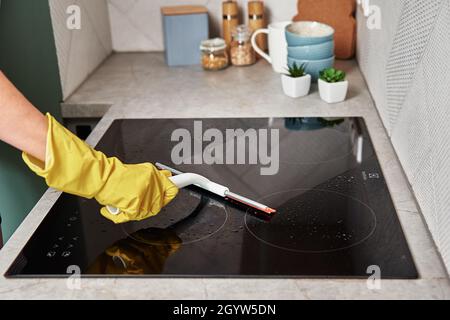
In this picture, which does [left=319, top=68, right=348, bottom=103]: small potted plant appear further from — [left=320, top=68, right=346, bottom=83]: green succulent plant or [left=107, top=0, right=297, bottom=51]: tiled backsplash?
[left=107, top=0, right=297, bottom=51]: tiled backsplash

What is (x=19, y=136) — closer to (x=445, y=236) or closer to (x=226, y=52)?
(x=445, y=236)

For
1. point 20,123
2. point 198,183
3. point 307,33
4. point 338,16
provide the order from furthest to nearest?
Result: point 338,16 < point 307,33 < point 198,183 < point 20,123

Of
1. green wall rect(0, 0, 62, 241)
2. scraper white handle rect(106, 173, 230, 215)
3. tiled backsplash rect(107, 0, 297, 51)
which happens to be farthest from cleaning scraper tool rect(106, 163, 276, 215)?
tiled backsplash rect(107, 0, 297, 51)

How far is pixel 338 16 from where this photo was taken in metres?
1.86

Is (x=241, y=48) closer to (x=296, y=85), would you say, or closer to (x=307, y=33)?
(x=307, y=33)

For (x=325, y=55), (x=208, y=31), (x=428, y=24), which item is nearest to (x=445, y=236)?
(x=428, y=24)

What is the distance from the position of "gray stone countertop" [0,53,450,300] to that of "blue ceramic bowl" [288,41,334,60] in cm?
11

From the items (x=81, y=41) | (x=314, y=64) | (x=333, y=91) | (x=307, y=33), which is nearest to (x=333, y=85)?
(x=333, y=91)

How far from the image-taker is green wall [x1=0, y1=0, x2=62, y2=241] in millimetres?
1398

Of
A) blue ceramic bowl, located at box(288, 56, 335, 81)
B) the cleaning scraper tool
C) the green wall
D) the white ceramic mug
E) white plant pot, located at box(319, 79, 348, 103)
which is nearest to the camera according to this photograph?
the cleaning scraper tool

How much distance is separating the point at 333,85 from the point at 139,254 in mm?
778

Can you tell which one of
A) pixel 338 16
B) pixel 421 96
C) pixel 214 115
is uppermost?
pixel 421 96

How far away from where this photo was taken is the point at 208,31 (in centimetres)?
191

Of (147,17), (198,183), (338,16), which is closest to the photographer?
(198,183)
